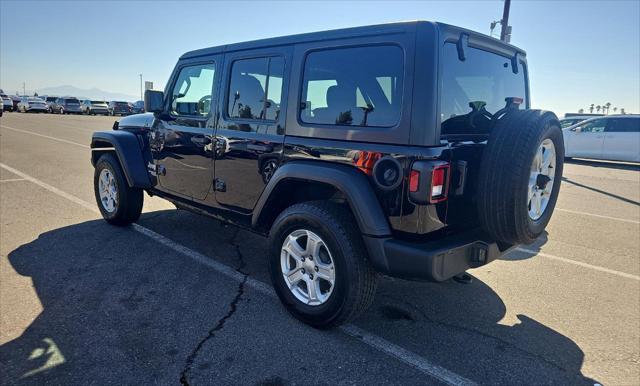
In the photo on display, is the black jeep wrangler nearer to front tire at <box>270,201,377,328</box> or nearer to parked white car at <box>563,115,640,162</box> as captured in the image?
front tire at <box>270,201,377,328</box>

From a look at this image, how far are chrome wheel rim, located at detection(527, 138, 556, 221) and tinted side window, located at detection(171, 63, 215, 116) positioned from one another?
2741 millimetres

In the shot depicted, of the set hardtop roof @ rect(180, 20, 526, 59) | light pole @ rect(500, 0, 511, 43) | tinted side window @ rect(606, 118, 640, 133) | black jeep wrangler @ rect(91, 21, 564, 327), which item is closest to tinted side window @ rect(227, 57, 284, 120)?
black jeep wrangler @ rect(91, 21, 564, 327)

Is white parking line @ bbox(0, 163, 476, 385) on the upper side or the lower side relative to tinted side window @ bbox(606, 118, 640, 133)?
lower

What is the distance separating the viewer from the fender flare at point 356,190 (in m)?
2.61

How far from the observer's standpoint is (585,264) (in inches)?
175

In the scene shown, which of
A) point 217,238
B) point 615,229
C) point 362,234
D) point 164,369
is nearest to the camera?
point 164,369

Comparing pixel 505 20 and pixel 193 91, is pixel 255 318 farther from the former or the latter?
pixel 505 20

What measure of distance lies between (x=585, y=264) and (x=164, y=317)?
411 cm

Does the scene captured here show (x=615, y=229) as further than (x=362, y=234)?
Yes

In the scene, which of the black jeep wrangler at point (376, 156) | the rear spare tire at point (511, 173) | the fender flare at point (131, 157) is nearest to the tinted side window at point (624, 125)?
the black jeep wrangler at point (376, 156)

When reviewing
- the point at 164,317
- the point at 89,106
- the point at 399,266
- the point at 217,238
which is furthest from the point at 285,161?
the point at 89,106

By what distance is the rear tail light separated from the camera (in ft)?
7.98

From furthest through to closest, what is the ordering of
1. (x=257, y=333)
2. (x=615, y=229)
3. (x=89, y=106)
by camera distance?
(x=89, y=106), (x=615, y=229), (x=257, y=333)

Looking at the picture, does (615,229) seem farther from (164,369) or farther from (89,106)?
(89,106)
